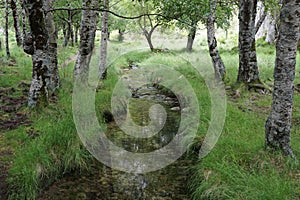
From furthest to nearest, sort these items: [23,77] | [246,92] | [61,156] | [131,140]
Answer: [23,77] < [246,92] < [131,140] < [61,156]

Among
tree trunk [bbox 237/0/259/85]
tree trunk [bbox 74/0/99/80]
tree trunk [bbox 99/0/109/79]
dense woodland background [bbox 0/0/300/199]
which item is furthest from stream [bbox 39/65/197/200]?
tree trunk [bbox 99/0/109/79]

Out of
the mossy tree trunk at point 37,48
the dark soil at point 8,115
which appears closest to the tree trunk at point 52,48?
the dark soil at point 8,115

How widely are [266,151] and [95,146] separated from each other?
369cm

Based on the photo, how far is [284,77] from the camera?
489 cm

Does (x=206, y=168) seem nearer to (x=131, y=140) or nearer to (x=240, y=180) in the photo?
(x=240, y=180)

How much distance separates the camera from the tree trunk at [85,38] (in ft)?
31.9

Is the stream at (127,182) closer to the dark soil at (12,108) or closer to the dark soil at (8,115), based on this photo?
the dark soil at (8,115)

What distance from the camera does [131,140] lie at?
307 inches

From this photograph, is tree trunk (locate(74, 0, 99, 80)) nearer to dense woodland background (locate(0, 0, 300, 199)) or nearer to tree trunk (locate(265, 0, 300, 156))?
dense woodland background (locate(0, 0, 300, 199))

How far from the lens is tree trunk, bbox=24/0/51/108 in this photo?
678cm

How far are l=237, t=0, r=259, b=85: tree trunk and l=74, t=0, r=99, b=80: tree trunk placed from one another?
514cm

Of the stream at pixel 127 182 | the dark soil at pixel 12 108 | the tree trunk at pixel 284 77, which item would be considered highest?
the tree trunk at pixel 284 77

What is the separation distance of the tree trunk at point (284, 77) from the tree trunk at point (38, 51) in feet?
16.9

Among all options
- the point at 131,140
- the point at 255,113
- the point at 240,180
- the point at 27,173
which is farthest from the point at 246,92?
the point at 27,173
